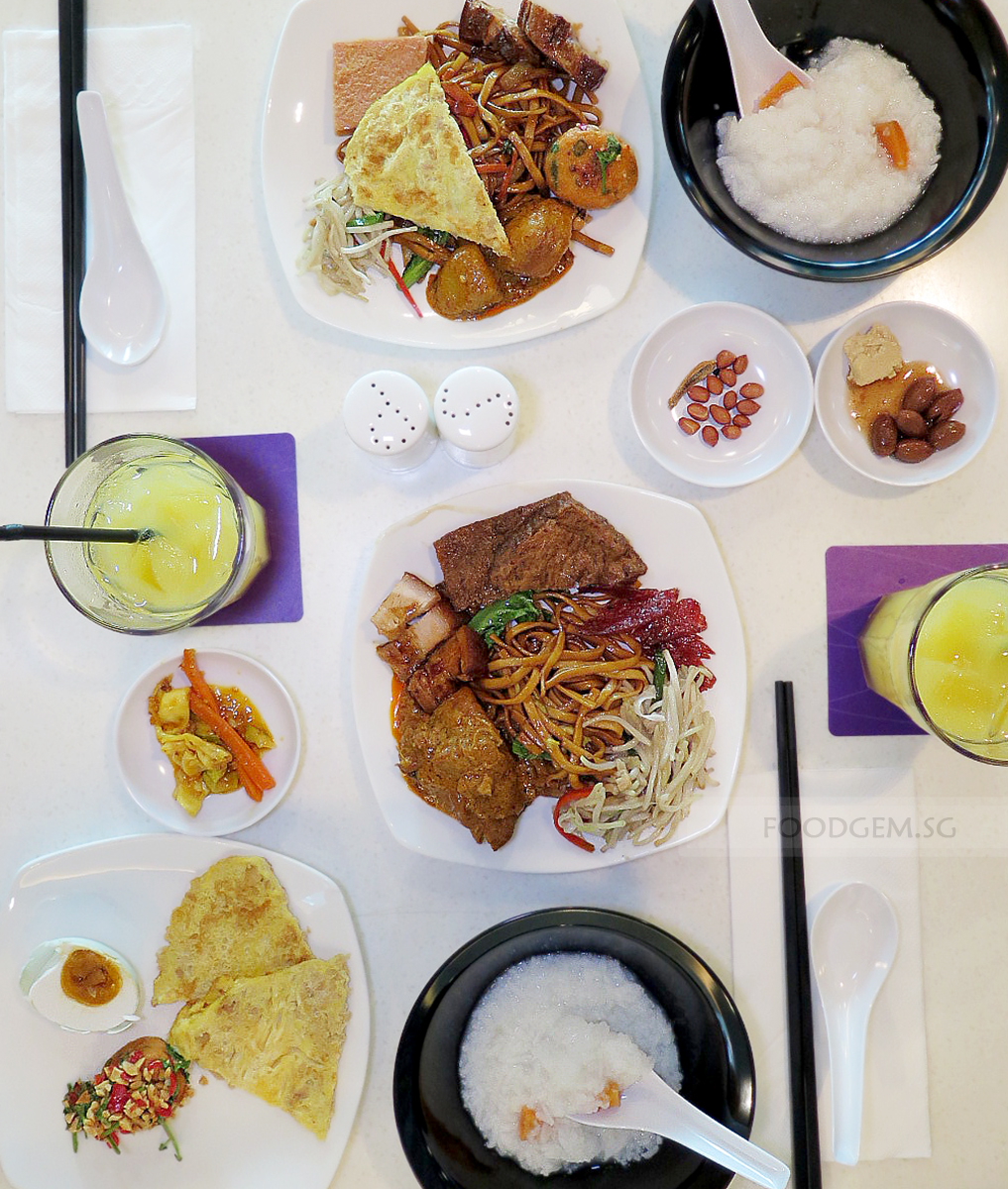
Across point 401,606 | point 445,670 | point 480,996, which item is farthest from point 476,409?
point 480,996

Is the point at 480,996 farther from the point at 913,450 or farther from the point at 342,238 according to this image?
the point at 342,238

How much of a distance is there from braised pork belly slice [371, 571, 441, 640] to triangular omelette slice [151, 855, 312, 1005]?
0.67 m

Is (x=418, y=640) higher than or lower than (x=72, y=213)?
lower

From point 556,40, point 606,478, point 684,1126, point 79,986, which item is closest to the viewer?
point 684,1126

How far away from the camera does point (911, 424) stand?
2.05 meters

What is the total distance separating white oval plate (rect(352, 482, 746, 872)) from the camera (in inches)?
80.8

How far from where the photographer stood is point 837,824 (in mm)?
2170

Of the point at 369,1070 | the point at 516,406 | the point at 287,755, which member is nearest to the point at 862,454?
the point at 516,406

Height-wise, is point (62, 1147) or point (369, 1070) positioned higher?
point (369, 1070)

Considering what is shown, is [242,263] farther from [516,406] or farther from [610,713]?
[610,713]

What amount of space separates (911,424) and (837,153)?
2.09 ft

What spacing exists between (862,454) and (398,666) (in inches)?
49.2

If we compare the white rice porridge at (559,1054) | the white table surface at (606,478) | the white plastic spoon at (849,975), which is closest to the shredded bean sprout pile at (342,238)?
the white table surface at (606,478)

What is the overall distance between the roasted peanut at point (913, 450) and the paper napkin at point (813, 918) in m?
0.78
